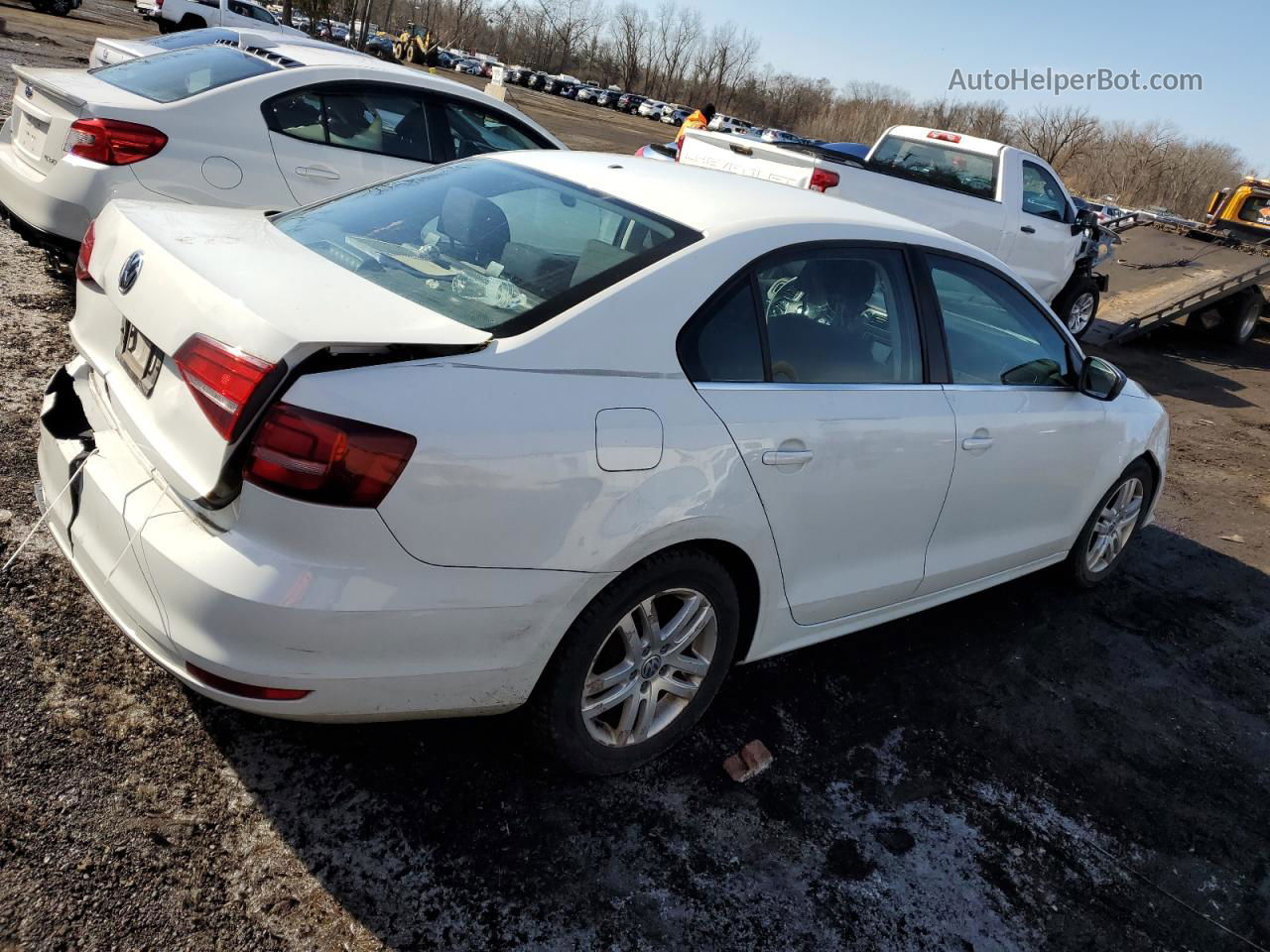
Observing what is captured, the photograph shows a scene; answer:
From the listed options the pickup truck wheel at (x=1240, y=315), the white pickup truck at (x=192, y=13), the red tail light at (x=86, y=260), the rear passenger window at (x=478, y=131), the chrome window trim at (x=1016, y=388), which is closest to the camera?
the red tail light at (x=86, y=260)

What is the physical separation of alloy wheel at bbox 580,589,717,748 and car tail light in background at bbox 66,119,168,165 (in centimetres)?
424

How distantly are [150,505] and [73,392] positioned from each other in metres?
0.80

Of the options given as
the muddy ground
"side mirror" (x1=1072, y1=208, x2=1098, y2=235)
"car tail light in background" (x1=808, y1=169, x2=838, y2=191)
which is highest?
"side mirror" (x1=1072, y1=208, x2=1098, y2=235)

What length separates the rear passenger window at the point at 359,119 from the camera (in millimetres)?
5961

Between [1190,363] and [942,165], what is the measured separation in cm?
461

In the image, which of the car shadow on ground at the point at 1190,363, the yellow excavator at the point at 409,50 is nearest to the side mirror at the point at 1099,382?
the car shadow on ground at the point at 1190,363

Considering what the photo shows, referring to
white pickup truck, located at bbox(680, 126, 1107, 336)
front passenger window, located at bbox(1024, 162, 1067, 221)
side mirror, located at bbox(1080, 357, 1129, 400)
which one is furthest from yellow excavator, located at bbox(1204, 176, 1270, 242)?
side mirror, located at bbox(1080, 357, 1129, 400)

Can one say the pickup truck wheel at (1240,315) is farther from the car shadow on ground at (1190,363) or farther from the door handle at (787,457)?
the door handle at (787,457)

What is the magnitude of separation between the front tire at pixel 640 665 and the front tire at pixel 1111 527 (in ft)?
8.29

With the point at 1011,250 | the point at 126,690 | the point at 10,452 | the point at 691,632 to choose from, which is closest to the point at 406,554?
the point at 691,632

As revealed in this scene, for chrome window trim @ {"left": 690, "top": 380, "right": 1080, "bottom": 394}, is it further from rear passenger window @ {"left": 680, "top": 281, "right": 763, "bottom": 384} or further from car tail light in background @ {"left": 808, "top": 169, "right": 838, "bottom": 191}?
car tail light in background @ {"left": 808, "top": 169, "right": 838, "bottom": 191}

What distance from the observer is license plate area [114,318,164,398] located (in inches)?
97.1

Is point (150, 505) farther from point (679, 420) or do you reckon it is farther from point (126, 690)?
point (679, 420)

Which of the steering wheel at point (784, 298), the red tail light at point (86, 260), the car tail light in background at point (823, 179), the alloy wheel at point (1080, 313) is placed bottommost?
the alloy wheel at point (1080, 313)
